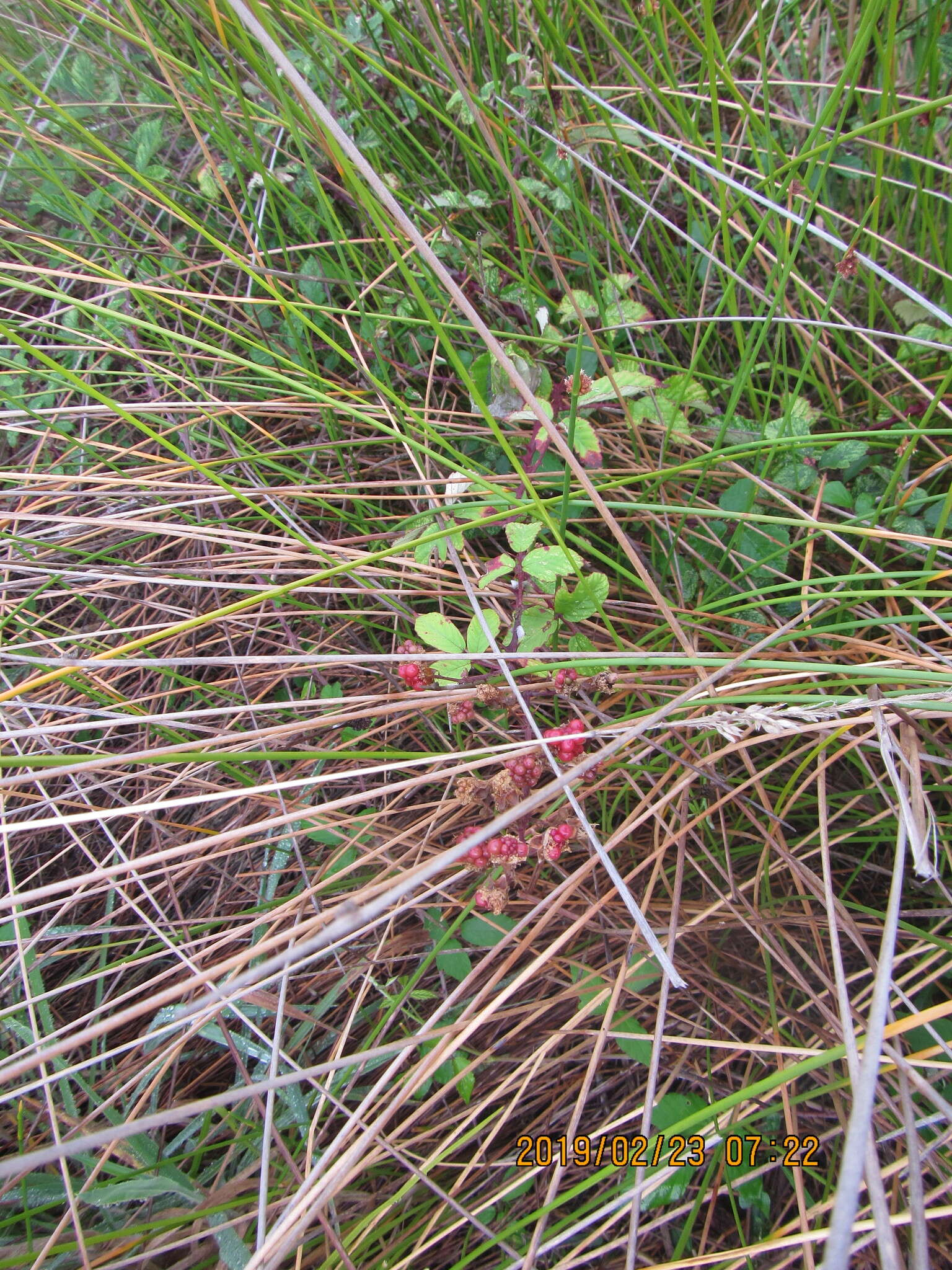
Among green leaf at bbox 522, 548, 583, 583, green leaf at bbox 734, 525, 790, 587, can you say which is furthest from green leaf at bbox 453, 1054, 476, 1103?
green leaf at bbox 734, 525, 790, 587

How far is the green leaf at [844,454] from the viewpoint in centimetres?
115

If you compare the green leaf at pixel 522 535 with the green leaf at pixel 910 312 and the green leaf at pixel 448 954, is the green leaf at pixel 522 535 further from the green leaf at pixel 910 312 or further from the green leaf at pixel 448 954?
the green leaf at pixel 910 312

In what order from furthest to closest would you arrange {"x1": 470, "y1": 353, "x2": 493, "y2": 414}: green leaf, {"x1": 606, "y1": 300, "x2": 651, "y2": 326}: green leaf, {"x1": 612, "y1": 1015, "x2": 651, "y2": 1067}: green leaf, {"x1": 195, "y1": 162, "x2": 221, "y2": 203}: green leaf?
{"x1": 195, "y1": 162, "x2": 221, "y2": 203}: green leaf, {"x1": 606, "y1": 300, "x2": 651, "y2": 326}: green leaf, {"x1": 470, "y1": 353, "x2": 493, "y2": 414}: green leaf, {"x1": 612, "y1": 1015, "x2": 651, "y2": 1067}: green leaf

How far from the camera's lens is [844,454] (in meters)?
1.16

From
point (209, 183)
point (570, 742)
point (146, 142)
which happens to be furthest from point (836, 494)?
point (146, 142)

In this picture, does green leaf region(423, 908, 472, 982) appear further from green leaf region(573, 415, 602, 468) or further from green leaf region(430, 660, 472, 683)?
green leaf region(573, 415, 602, 468)

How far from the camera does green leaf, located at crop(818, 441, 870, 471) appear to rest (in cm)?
115

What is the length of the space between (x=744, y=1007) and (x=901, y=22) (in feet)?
5.91

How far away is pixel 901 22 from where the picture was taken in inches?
52.9

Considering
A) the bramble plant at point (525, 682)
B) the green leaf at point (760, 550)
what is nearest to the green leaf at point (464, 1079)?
the bramble plant at point (525, 682)

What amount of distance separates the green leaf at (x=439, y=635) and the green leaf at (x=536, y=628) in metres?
0.10

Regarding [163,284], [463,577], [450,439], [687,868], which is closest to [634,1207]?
[687,868]

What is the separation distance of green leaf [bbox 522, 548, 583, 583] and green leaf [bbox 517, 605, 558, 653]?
0.08 meters

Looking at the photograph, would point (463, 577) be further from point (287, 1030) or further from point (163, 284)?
Answer: point (163, 284)
